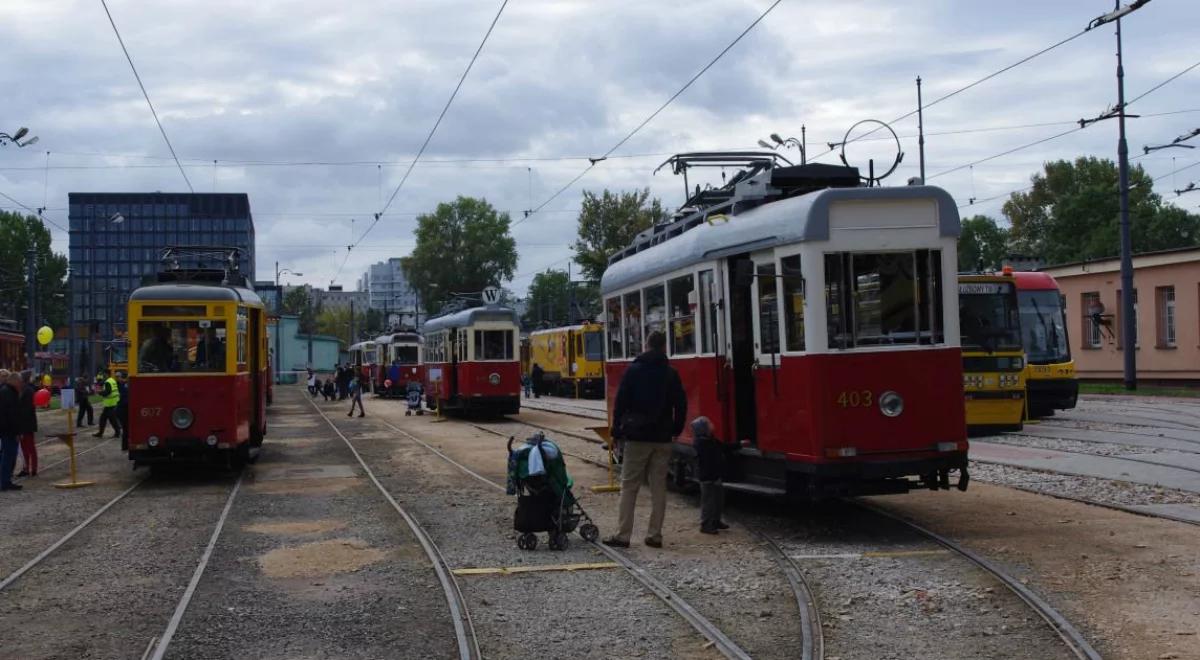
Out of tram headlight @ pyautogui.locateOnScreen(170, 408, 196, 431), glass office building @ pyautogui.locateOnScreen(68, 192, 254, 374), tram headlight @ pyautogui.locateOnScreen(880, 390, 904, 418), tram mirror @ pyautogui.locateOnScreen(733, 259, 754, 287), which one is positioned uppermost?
glass office building @ pyautogui.locateOnScreen(68, 192, 254, 374)

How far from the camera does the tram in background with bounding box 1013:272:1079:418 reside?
23609 mm

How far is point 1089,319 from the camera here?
144ft

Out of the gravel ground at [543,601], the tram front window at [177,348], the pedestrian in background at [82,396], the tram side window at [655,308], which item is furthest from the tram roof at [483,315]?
the gravel ground at [543,601]

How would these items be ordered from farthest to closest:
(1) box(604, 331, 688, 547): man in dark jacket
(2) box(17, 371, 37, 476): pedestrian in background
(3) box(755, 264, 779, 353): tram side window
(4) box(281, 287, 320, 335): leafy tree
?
1. (4) box(281, 287, 320, 335): leafy tree
2. (2) box(17, 371, 37, 476): pedestrian in background
3. (3) box(755, 264, 779, 353): tram side window
4. (1) box(604, 331, 688, 547): man in dark jacket

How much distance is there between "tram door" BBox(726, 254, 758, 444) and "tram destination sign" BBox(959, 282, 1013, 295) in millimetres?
10731

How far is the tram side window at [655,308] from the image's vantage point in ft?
43.5

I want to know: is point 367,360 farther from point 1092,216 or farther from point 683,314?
point 683,314

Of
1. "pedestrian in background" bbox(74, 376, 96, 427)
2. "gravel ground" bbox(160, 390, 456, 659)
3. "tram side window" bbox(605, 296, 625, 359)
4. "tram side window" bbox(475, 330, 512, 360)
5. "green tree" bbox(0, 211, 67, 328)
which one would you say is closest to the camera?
"gravel ground" bbox(160, 390, 456, 659)

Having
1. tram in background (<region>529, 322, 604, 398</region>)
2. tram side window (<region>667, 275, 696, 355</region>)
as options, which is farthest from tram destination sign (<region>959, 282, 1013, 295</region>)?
tram in background (<region>529, 322, 604, 398</region>)

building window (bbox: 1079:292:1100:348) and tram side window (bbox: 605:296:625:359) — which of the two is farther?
building window (bbox: 1079:292:1100:348)

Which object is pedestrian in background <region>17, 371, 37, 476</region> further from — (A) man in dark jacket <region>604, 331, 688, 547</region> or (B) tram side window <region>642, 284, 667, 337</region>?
(A) man in dark jacket <region>604, 331, 688, 547</region>

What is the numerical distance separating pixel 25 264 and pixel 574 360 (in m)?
57.6

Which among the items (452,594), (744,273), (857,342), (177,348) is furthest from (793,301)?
(177,348)

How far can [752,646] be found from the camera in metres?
6.71
